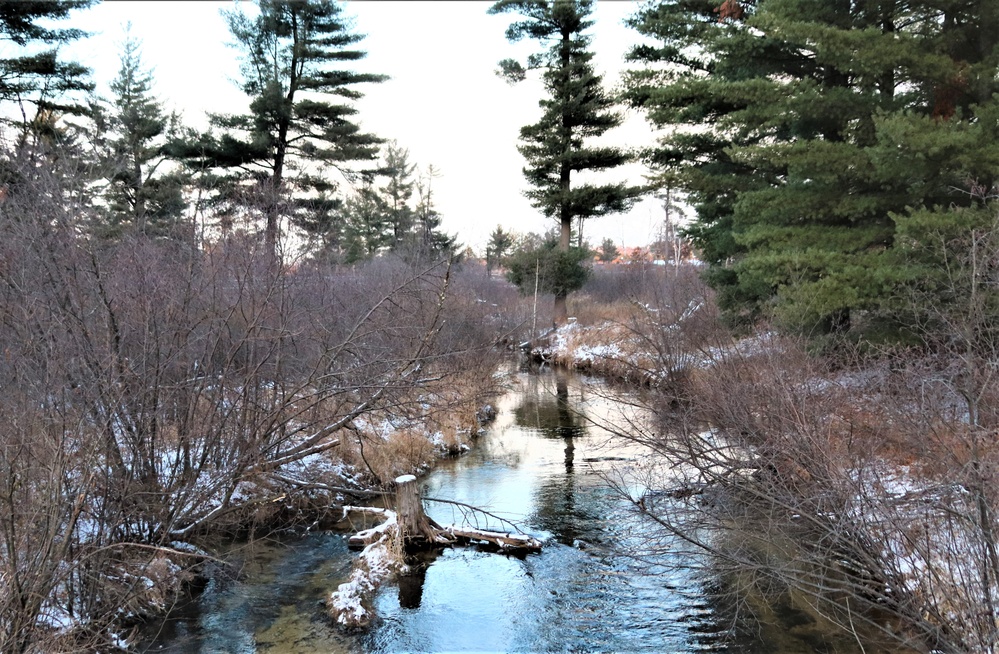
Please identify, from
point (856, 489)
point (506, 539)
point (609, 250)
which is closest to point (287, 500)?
point (506, 539)

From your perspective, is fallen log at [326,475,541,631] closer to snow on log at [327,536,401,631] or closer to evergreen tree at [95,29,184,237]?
snow on log at [327,536,401,631]

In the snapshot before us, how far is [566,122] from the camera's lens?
28953mm

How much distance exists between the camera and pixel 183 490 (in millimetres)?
7227

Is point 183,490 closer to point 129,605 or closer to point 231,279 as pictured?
point 129,605

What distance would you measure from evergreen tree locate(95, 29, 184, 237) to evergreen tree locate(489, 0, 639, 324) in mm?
14767

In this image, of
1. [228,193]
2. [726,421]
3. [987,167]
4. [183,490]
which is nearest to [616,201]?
[228,193]

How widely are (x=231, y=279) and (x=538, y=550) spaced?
17.9ft

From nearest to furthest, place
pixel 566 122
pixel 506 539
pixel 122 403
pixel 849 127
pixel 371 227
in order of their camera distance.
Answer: pixel 122 403, pixel 506 539, pixel 849 127, pixel 566 122, pixel 371 227

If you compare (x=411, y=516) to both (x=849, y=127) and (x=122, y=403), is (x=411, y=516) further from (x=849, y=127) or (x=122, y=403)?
(x=849, y=127)

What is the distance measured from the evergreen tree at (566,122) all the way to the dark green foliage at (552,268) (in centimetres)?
6

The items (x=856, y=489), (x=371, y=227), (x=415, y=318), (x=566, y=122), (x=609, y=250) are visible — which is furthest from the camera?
(x=609, y=250)

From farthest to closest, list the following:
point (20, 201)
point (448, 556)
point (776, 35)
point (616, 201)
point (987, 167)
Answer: point (616, 201)
point (776, 35)
point (987, 167)
point (448, 556)
point (20, 201)

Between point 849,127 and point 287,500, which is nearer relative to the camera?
point 287,500

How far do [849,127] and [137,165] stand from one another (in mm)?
14675
